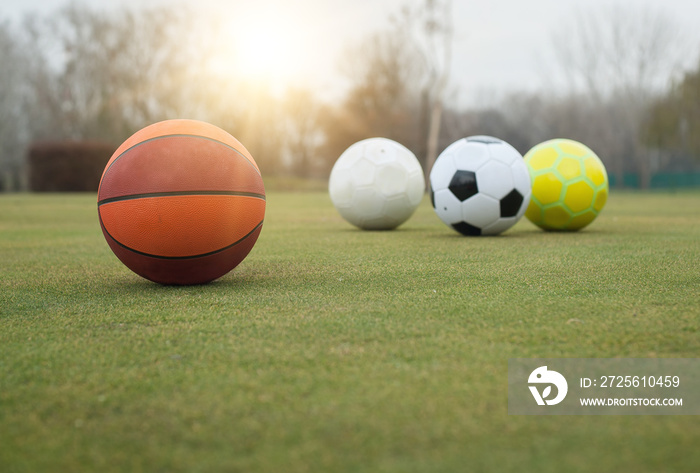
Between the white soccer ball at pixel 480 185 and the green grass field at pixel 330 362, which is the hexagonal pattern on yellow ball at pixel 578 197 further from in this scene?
the green grass field at pixel 330 362

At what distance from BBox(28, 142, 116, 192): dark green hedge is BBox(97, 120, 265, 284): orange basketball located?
97.4ft

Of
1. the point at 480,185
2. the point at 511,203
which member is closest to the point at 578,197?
the point at 511,203

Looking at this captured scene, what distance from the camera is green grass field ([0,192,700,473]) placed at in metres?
1.77

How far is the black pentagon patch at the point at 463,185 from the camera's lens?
730cm

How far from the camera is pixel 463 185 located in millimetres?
7336

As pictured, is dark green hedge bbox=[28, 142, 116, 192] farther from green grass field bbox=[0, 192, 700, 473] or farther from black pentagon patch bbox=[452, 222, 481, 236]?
green grass field bbox=[0, 192, 700, 473]

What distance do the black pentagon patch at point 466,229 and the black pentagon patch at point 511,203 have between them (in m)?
0.42

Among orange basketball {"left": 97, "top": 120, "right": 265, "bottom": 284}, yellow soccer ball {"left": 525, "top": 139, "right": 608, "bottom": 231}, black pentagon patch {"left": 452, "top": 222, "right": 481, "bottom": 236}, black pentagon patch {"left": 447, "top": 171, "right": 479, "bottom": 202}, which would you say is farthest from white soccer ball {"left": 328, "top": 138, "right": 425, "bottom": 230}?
orange basketball {"left": 97, "top": 120, "right": 265, "bottom": 284}

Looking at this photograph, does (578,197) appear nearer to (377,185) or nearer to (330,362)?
(377,185)

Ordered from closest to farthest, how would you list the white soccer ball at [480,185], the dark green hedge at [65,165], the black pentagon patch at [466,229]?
the white soccer ball at [480,185], the black pentagon patch at [466,229], the dark green hedge at [65,165]

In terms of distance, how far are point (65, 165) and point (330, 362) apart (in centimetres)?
3307

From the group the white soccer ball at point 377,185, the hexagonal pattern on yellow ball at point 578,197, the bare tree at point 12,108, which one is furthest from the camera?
the bare tree at point 12,108

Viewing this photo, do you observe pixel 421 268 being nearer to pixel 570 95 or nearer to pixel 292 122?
pixel 292 122

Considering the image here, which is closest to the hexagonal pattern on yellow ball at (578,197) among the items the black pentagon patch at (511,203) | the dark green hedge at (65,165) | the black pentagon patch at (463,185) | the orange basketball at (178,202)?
the black pentagon patch at (511,203)
